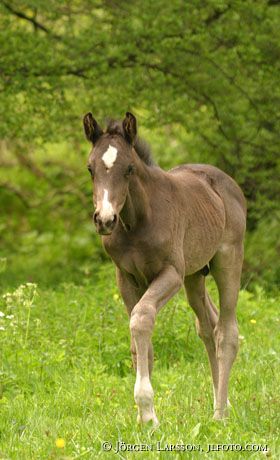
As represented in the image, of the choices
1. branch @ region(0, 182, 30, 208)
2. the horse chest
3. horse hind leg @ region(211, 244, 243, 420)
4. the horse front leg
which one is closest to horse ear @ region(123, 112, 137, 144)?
the horse chest

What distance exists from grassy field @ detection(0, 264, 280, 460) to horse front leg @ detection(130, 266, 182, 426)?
0.12 meters

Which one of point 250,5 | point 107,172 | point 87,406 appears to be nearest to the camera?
point 107,172

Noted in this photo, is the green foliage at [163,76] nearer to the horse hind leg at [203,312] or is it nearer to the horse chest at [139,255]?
the horse hind leg at [203,312]

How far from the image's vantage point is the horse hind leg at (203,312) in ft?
23.9

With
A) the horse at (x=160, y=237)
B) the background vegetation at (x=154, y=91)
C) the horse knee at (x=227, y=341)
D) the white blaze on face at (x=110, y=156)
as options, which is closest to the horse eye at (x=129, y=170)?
the horse at (x=160, y=237)

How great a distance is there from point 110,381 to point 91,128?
230 cm

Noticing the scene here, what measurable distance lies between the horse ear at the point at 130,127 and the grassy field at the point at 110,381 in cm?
146

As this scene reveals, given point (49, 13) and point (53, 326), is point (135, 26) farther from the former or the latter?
point (53, 326)

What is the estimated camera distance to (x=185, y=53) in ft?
42.1

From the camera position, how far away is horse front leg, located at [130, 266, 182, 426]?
5594mm

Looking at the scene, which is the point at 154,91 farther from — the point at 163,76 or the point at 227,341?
the point at 227,341

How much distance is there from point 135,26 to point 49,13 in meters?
1.13

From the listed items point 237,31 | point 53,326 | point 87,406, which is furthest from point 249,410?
point 237,31

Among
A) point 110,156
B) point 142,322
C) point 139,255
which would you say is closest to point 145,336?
point 142,322
